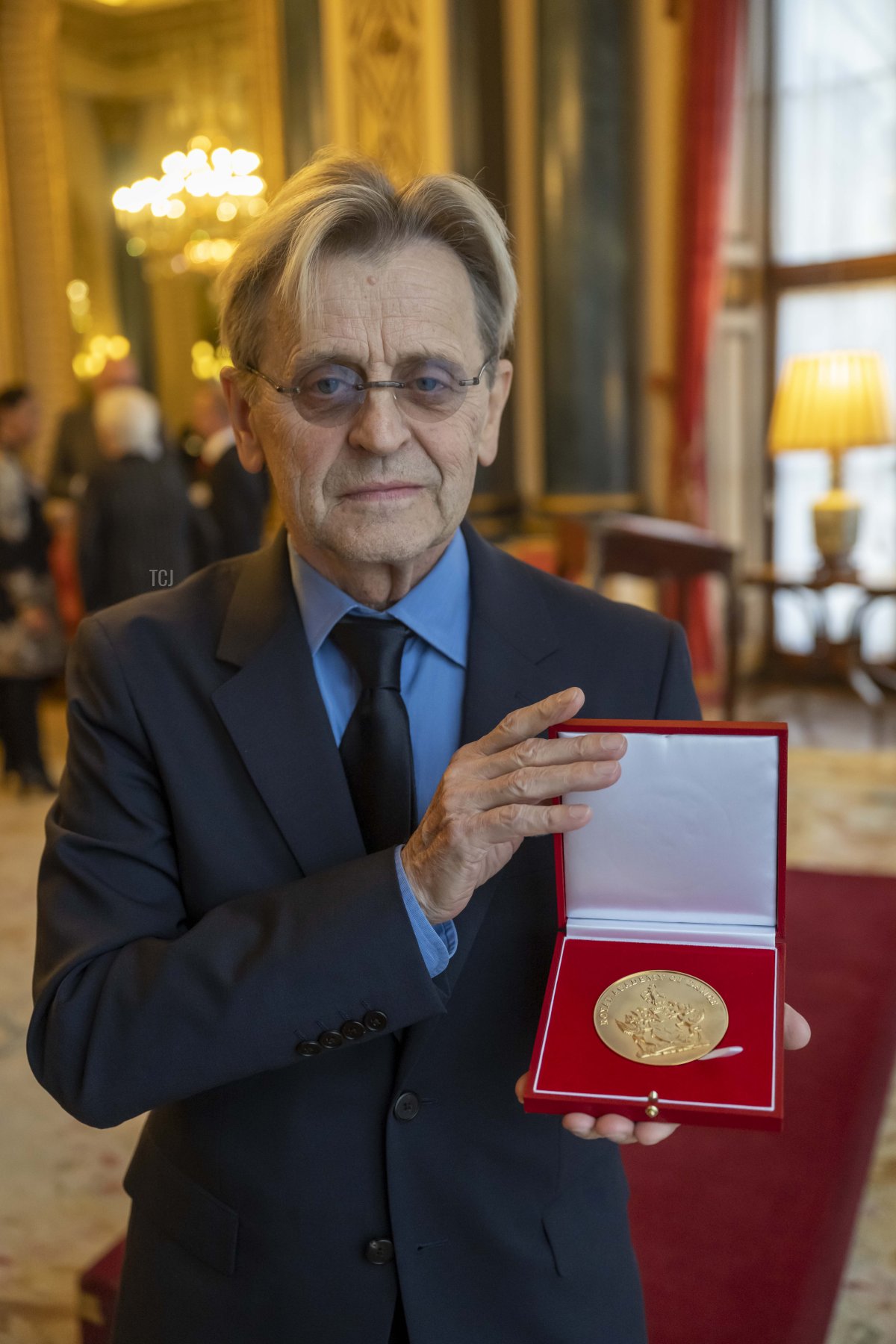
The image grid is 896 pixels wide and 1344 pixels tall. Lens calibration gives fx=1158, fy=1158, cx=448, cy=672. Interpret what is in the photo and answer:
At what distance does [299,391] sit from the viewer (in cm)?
110

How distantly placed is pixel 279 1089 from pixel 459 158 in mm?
6217

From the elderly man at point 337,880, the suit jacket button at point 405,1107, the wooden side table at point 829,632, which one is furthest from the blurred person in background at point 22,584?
the suit jacket button at point 405,1107

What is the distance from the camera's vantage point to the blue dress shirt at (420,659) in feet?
3.99

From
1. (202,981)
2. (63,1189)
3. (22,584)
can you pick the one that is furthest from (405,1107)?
(22,584)

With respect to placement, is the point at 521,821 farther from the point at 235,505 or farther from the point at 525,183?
the point at 525,183

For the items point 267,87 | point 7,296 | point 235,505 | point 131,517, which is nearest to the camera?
Answer: point 235,505

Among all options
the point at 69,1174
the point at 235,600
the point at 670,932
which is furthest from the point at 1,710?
the point at 670,932

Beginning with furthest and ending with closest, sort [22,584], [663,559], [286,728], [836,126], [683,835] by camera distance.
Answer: [836,126] → [663,559] → [22,584] → [286,728] → [683,835]

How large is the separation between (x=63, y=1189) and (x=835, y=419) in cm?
441

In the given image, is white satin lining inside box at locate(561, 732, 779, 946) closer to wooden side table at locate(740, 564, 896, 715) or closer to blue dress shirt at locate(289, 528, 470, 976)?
blue dress shirt at locate(289, 528, 470, 976)

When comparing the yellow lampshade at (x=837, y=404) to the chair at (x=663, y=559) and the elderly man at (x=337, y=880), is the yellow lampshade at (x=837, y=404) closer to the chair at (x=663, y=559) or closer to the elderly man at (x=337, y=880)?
the chair at (x=663, y=559)

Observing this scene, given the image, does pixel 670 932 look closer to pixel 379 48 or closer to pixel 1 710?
pixel 1 710

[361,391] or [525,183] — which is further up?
[525,183]

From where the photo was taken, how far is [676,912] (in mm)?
1075
